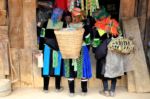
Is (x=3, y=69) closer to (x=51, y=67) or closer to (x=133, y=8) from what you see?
(x=51, y=67)

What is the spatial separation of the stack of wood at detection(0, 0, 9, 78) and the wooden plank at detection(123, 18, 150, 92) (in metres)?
1.85

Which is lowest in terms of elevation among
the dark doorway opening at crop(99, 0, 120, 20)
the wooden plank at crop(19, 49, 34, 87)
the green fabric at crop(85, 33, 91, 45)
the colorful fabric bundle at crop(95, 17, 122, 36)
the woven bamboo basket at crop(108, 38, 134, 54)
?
the wooden plank at crop(19, 49, 34, 87)

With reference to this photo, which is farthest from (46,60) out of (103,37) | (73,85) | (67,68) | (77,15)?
(103,37)

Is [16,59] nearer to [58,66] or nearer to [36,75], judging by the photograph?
[36,75]

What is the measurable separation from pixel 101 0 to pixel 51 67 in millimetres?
1363

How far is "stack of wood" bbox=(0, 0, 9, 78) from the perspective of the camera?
5.99 m

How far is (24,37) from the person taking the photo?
6.13m

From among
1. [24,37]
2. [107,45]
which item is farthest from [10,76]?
[107,45]

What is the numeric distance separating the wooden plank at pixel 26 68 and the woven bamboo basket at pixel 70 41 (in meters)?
0.73

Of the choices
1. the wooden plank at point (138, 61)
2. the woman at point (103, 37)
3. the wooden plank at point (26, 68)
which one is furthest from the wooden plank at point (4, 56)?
the wooden plank at point (138, 61)

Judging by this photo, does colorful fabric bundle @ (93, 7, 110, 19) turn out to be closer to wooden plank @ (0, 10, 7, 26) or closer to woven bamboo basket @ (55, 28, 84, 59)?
woven bamboo basket @ (55, 28, 84, 59)

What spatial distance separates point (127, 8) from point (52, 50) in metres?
1.34

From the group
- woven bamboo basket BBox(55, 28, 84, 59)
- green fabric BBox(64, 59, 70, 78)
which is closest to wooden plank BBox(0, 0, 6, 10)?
woven bamboo basket BBox(55, 28, 84, 59)

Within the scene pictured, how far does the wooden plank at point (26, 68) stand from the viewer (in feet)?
20.2
